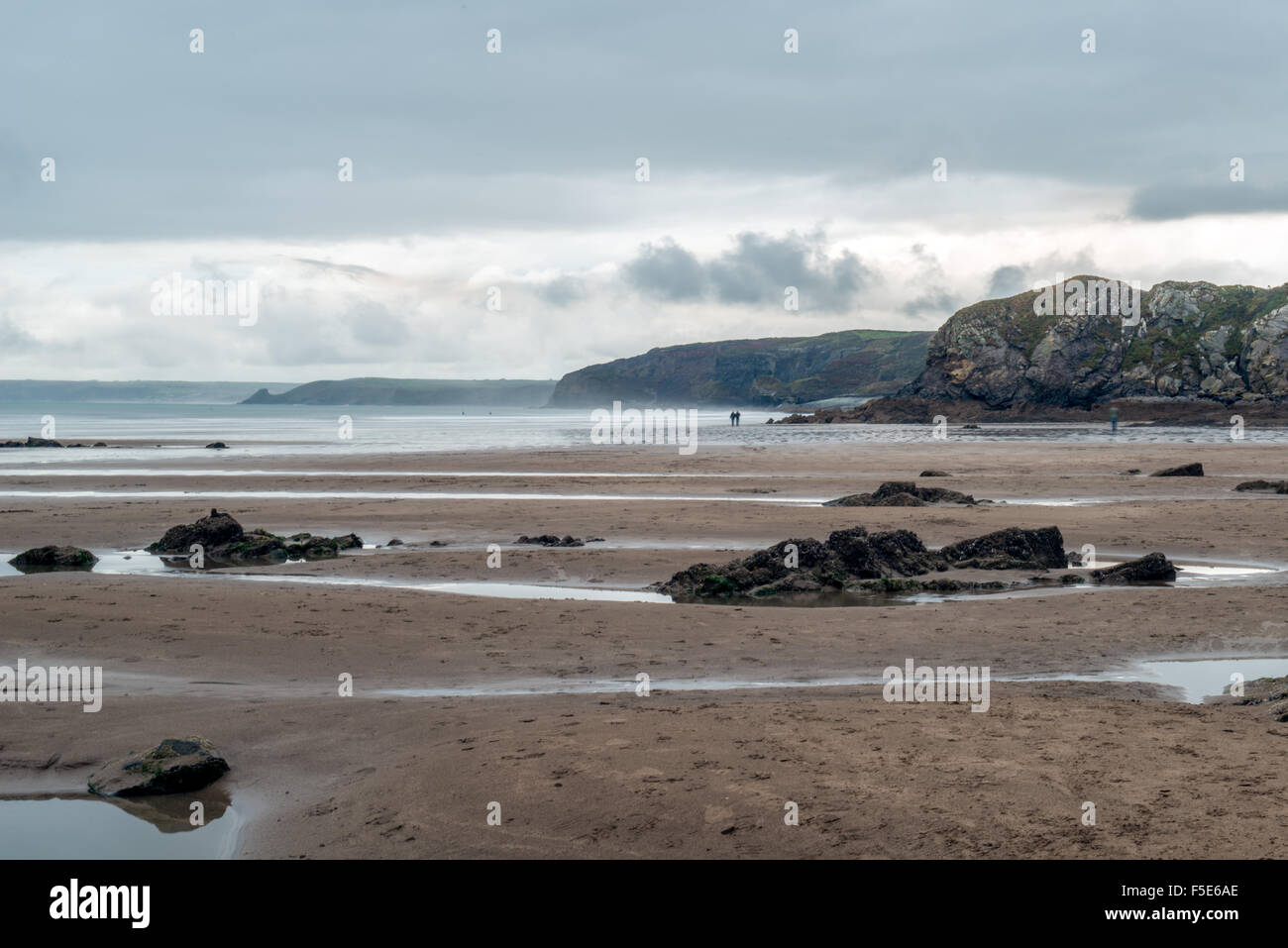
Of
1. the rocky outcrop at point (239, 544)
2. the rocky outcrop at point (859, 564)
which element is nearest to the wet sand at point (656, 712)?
the rocky outcrop at point (239, 544)

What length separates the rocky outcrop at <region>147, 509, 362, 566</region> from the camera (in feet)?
66.1

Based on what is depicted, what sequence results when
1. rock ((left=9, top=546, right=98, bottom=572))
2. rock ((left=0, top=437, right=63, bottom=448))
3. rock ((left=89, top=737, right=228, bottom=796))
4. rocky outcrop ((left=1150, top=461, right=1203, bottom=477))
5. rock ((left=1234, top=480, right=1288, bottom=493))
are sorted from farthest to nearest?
rock ((left=0, top=437, right=63, bottom=448)), rocky outcrop ((left=1150, top=461, right=1203, bottom=477)), rock ((left=1234, top=480, right=1288, bottom=493)), rock ((left=9, top=546, right=98, bottom=572)), rock ((left=89, top=737, right=228, bottom=796))

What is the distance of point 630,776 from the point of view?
7719 mm

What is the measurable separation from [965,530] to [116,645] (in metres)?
16.3

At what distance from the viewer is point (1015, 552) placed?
18.1m

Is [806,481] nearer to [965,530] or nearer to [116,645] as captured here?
[965,530]

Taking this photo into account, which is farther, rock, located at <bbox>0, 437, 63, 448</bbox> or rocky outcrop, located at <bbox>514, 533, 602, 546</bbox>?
rock, located at <bbox>0, 437, 63, 448</bbox>

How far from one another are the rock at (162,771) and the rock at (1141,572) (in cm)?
1328

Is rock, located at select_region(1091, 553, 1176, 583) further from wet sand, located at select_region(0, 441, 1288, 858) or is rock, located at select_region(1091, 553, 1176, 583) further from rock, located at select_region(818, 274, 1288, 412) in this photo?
rock, located at select_region(818, 274, 1288, 412)

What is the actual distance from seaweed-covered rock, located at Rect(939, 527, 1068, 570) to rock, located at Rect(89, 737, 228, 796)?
1295 centimetres

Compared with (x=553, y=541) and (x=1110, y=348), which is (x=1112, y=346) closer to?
(x=1110, y=348)

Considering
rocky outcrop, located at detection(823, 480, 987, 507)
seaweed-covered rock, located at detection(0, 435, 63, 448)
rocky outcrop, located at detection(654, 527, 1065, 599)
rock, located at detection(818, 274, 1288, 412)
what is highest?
rock, located at detection(818, 274, 1288, 412)

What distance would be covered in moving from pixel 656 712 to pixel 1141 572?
405 inches

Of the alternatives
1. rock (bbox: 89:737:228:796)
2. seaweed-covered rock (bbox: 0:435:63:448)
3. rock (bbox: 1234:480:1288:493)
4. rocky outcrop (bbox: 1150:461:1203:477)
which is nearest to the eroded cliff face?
rocky outcrop (bbox: 1150:461:1203:477)
